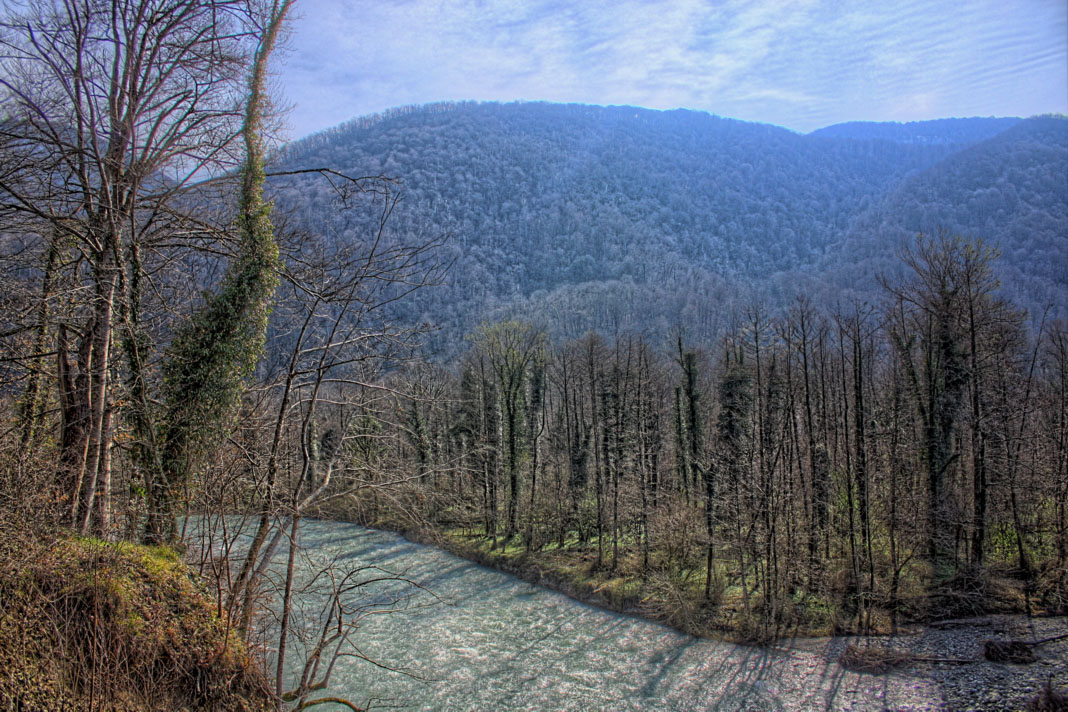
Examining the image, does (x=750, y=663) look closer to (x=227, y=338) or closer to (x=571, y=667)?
(x=571, y=667)

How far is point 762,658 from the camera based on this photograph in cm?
1608

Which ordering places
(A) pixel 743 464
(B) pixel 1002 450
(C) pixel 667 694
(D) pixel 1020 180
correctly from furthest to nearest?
(D) pixel 1020 180
(B) pixel 1002 450
(A) pixel 743 464
(C) pixel 667 694

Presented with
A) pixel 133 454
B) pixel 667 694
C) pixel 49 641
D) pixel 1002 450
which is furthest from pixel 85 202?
pixel 1002 450

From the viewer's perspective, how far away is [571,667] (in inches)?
597

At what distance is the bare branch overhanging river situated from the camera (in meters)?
13.3

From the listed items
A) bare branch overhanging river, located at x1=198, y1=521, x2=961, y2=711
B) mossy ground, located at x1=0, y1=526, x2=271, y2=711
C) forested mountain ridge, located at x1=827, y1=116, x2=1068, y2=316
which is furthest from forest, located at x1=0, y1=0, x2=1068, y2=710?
forested mountain ridge, located at x1=827, y1=116, x2=1068, y2=316

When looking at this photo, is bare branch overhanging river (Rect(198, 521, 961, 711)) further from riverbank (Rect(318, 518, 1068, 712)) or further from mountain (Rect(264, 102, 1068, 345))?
mountain (Rect(264, 102, 1068, 345))

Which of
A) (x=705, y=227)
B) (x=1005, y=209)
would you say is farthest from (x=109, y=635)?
(x=705, y=227)

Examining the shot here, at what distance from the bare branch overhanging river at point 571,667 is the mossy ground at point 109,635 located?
4.68 m

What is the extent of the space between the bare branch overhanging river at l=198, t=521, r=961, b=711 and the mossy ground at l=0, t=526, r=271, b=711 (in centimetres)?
468

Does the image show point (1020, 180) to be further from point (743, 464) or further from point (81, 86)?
point (81, 86)

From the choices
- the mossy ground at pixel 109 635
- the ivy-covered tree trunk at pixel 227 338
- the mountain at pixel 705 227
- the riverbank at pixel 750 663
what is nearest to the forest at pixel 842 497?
the riverbank at pixel 750 663

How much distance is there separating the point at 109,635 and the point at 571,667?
12017 mm

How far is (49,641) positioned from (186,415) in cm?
300
